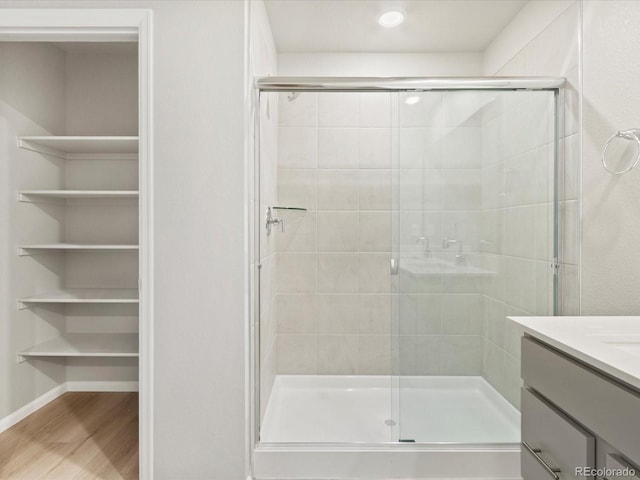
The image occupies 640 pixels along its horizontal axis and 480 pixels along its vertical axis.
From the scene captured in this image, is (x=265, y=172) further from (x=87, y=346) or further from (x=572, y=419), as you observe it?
(x=572, y=419)

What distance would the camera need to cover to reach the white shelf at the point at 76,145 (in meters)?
2.45

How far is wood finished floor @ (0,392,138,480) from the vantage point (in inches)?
76.3

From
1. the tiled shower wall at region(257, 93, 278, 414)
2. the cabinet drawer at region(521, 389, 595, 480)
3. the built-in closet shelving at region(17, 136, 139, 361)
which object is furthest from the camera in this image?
the built-in closet shelving at region(17, 136, 139, 361)

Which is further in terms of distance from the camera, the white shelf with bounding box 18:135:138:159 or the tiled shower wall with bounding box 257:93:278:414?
the white shelf with bounding box 18:135:138:159

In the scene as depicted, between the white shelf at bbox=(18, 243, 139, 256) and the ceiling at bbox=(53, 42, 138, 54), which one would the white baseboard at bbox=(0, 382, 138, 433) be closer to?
the white shelf at bbox=(18, 243, 139, 256)

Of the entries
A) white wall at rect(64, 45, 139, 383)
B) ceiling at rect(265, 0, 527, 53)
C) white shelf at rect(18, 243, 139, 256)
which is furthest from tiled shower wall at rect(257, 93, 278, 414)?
white wall at rect(64, 45, 139, 383)

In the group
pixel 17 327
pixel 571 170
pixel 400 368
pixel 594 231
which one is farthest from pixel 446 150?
pixel 17 327

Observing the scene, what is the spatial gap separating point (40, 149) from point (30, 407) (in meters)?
1.63

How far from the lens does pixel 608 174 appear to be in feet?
5.74

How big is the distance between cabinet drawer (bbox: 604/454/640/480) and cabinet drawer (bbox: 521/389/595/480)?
0.19ft

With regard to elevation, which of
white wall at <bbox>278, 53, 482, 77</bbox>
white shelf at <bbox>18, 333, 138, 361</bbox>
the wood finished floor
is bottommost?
the wood finished floor

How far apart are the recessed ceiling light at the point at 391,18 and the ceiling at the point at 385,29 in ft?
0.11

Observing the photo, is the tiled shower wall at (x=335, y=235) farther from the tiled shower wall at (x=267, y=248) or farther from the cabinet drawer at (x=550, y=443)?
the cabinet drawer at (x=550, y=443)

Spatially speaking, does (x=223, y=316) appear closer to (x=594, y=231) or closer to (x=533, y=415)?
(x=533, y=415)
